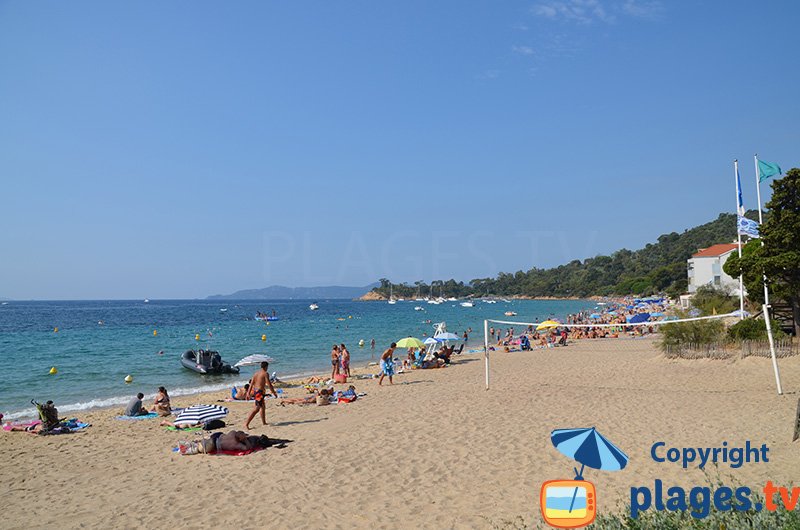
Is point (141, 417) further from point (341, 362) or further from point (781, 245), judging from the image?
point (781, 245)

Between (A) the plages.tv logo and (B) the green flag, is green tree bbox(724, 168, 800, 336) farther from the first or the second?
(A) the plages.tv logo

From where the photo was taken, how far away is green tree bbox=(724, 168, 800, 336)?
1509cm

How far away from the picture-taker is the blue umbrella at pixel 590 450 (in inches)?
192

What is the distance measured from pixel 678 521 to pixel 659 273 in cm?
8942

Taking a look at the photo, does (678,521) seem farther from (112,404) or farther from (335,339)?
(335,339)

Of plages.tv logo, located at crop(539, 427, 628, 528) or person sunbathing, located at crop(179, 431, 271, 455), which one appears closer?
plages.tv logo, located at crop(539, 427, 628, 528)

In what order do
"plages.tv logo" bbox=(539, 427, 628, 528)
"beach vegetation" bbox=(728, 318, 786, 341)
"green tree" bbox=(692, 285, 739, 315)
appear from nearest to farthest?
1. "plages.tv logo" bbox=(539, 427, 628, 528)
2. "beach vegetation" bbox=(728, 318, 786, 341)
3. "green tree" bbox=(692, 285, 739, 315)

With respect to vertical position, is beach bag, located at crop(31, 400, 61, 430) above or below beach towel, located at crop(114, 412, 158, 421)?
above

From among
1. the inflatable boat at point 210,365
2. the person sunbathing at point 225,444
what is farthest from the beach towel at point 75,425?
the inflatable boat at point 210,365

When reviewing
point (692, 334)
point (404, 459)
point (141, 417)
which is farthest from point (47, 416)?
point (692, 334)

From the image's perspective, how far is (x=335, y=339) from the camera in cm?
3903

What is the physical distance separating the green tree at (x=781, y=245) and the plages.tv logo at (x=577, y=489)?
43.3 ft

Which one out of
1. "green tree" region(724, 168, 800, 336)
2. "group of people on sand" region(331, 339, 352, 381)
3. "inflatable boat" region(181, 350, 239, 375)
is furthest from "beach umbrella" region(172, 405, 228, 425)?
"green tree" region(724, 168, 800, 336)

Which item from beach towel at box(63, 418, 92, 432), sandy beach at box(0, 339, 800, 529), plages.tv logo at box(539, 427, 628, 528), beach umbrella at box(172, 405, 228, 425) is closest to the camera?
plages.tv logo at box(539, 427, 628, 528)
